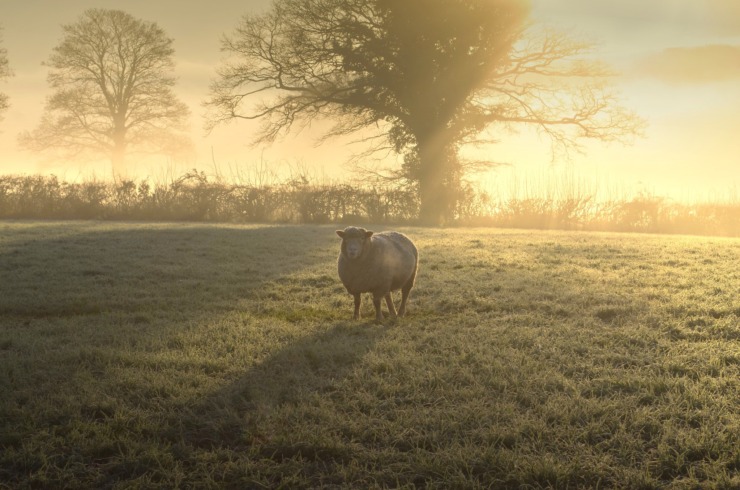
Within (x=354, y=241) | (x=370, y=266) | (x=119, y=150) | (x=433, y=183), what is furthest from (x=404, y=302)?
(x=119, y=150)

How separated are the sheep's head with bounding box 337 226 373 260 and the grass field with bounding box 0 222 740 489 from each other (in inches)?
33.5

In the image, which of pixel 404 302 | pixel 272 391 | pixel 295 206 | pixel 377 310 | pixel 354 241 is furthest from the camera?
pixel 295 206

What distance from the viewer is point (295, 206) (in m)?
22.8

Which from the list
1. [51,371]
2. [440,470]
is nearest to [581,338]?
[440,470]

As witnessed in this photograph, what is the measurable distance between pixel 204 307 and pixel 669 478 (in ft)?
19.1

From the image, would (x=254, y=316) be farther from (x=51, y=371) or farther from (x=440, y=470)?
(x=440, y=470)

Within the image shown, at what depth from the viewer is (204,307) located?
25.1ft

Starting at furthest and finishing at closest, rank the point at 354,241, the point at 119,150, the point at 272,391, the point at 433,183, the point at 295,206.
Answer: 1. the point at 119,150
2. the point at 433,183
3. the point at 295,206
4. the point at 354,241
5. the point at 272,391

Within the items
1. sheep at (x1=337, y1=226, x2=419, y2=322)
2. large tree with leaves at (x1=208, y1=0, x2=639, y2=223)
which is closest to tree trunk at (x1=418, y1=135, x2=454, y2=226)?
large tree with leaves at (x1=208, y1=0, x2=639, y2=223)

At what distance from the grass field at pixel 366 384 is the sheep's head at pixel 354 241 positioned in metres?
0.85

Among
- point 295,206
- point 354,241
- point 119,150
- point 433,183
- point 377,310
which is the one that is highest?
point 119,150

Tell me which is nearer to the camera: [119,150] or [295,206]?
[295,206]

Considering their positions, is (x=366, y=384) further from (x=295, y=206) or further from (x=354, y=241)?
(x=295, y=206)

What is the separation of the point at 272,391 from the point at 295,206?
18532 mm
